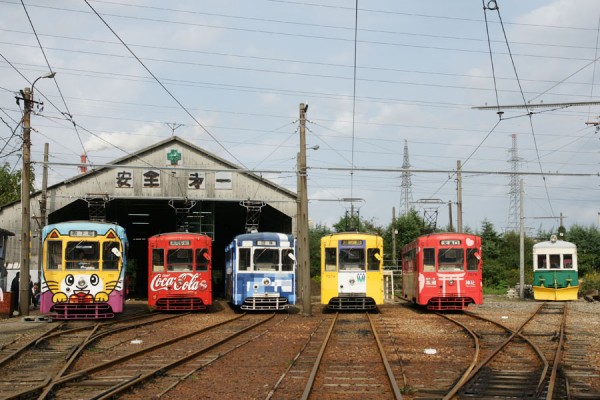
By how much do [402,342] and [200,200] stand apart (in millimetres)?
24396

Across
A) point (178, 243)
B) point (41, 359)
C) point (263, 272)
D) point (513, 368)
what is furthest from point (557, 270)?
point (41, 359)

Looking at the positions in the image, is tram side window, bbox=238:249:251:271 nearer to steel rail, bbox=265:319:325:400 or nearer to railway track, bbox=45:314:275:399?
steel rail, bbox=265:319:325:400

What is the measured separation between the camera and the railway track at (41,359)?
10.1 meters

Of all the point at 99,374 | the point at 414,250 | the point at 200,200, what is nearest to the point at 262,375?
the point at 99,374

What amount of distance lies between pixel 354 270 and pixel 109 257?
26.4 ft

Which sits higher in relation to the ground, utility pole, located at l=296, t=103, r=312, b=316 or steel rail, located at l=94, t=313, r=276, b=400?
utility pole, located at l=296, t=103, r=312, b=316

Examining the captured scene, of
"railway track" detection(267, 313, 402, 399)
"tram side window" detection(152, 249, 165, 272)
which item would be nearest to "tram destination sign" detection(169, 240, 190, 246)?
"tram side window" detection(152, 249, 165, 272)

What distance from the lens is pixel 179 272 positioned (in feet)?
86.0

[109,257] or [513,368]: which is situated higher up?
[109,257]

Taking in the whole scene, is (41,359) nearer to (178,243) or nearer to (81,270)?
(81,270)

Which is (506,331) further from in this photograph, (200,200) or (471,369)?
(200,200)

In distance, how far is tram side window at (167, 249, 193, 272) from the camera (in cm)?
2630

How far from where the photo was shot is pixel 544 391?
9.59 meters

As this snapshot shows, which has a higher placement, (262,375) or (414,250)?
(414,250)
